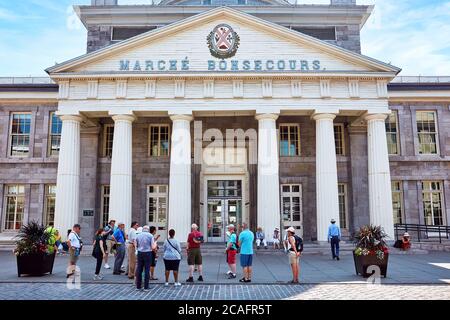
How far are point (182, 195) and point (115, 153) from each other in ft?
14.7

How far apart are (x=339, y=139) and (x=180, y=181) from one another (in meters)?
11.5

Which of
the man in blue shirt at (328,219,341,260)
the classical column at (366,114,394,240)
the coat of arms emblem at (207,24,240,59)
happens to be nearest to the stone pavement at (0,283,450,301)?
the man in blue shirt at (328,219,341,260)

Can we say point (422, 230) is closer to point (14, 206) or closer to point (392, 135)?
point (392, 135)

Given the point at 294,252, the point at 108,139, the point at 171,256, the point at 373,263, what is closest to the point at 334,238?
the point at 373,263

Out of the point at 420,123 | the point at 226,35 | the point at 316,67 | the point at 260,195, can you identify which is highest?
the point at 226,35

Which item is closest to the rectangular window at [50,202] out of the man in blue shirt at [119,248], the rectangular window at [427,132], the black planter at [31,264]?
the black planter at [31,264]

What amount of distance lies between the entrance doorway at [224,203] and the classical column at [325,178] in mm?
5777

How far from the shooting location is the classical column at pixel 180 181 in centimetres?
2183

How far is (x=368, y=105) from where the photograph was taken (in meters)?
22.9

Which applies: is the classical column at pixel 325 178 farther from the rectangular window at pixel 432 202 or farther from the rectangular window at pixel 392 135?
the rectangular window at pixel 432 202

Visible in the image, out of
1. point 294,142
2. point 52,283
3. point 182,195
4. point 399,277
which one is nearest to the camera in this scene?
point 52,283
